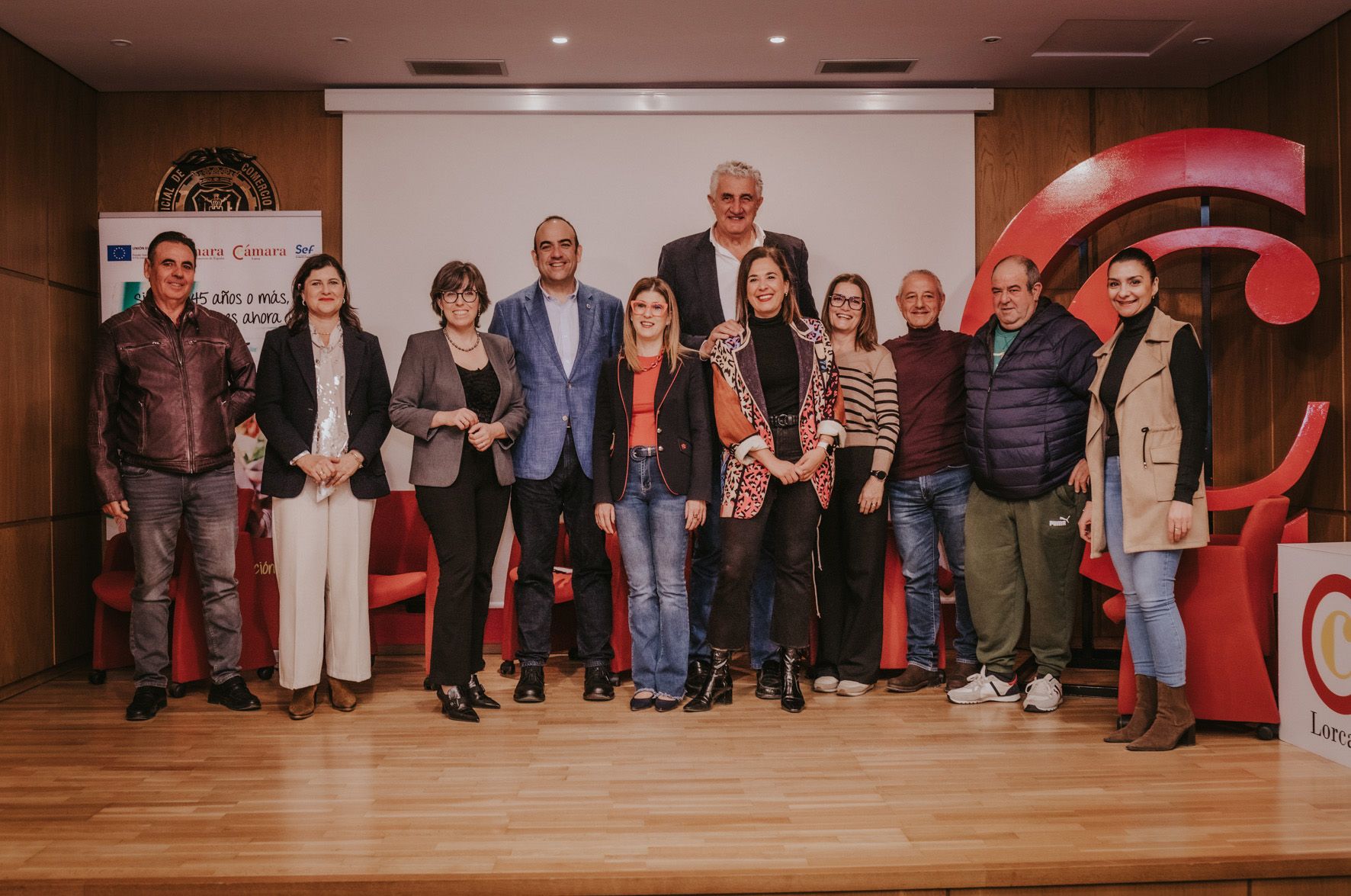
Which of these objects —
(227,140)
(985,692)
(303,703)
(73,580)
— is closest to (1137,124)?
(985,692)

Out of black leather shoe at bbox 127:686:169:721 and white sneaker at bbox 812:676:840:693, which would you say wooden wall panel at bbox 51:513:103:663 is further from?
white sneaker at bbox 812:676:840:693

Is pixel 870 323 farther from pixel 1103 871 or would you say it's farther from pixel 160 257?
pixel 160 257

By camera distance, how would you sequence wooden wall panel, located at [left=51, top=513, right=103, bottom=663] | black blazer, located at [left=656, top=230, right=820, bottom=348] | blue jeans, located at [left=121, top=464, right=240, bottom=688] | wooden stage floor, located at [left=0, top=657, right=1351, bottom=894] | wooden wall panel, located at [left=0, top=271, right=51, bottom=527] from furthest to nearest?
1. wooden wall panel, located at [left=51, top=513, right=103, bottom=663]
2. wooden wall panel, located at [left=0, top=271, right=51, bottom=527]
3. black blazer, located at [left=656, top=230, right=820, bottom=348]
4. blue jeans, located at [left=121, top=464, right=240, bottom=688]
5. wooden stage floor, located at [left=0, top=657, right=1351, bottom=894]

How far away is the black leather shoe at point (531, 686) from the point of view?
13.3 ft

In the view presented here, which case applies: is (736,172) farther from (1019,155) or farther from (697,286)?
(1019,155)

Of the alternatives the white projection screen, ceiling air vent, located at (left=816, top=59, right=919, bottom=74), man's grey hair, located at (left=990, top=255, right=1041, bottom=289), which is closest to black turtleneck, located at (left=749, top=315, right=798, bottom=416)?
man's grey hair, located at (left=990, top=255, right=1041, bottom=289)

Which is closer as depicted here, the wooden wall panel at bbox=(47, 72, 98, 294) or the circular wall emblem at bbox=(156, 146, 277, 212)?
the wooden wall panel at bbox=(47, 72, 98, 294)

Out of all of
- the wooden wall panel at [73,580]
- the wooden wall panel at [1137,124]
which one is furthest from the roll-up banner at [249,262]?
the wooden wall panel at [1137,124]

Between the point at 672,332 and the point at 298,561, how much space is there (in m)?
1.71

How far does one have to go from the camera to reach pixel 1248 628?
353 cm

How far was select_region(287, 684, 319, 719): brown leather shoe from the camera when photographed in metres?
3.87

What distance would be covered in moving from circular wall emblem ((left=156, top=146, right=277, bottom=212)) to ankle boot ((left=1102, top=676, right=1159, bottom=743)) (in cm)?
482

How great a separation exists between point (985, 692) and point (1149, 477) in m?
1.17

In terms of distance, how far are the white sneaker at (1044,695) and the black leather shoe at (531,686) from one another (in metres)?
1.96
